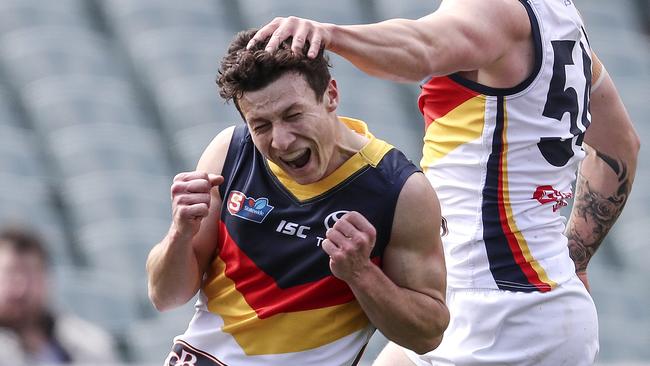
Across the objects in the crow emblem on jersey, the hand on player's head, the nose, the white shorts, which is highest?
the hand on player's head

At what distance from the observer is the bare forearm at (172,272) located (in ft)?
11.9

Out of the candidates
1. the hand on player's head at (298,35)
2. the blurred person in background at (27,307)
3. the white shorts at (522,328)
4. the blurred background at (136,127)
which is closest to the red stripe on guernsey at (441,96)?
the white shorts at (522,328)

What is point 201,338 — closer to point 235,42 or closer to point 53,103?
point 235,42

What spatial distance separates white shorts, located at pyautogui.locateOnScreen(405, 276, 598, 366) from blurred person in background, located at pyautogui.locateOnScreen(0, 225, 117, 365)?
7.69ft

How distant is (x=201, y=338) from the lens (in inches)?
151

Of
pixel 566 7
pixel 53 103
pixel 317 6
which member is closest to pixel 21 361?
pixel 566 7

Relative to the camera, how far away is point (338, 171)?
3.66 m

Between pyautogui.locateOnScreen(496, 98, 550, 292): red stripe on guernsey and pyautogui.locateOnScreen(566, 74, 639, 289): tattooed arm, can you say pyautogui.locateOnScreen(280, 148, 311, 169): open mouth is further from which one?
pyautogui.locateOnScreen(566, 74, 639, 289): tattooed arm

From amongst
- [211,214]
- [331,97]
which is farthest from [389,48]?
[211,214]

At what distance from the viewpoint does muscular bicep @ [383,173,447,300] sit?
3600 millimetres

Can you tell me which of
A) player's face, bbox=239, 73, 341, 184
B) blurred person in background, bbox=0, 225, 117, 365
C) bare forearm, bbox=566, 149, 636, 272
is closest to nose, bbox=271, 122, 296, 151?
player's face, bbox=239, 73, 341, 184

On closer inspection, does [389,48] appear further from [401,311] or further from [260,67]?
[401,311]

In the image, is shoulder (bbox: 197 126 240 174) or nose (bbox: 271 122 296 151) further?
shoulder (bbox: 197 126 240 174)

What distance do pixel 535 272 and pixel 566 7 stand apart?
878mm
